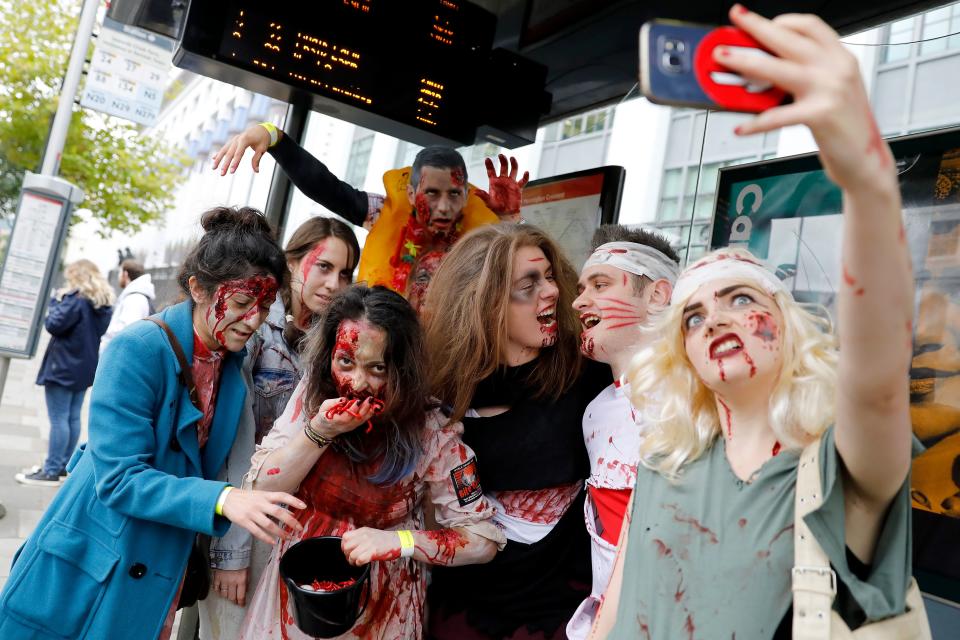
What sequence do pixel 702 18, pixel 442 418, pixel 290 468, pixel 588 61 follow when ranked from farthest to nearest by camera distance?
pixel 588 61, pixel 702 18, pixel 442 418, pixel 290 468

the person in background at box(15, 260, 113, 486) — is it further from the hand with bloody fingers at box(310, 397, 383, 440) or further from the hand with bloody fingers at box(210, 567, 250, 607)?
the hand with bloody fingers at box(310, 397, 383, 440)

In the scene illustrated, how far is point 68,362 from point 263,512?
5.10m

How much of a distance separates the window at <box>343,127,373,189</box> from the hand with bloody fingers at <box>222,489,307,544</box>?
3.55 m

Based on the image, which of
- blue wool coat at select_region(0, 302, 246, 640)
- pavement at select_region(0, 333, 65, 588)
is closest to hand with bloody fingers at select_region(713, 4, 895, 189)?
blue wool coat at select_region(0, 302, 246, 640)

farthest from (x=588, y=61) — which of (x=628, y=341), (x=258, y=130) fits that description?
(x=628, y=341)

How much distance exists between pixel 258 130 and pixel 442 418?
65.3 inches

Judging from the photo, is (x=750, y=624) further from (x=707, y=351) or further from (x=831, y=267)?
(x=831, y=267)

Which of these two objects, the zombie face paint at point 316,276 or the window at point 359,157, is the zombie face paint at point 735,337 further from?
the window at point 359,157

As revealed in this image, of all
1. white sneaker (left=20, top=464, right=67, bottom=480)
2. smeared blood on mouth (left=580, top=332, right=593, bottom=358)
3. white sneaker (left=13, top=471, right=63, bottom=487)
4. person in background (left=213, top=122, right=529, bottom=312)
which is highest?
person in background (left=213, top=122, right=529, bottom=312)

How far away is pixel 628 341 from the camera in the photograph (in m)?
2.15

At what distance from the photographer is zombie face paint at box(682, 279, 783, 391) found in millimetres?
1354

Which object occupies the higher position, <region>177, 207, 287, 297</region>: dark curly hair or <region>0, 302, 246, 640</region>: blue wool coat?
<region>177, 207, 287, 297</region>: dark curly hair

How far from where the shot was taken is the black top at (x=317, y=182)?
11.3ft

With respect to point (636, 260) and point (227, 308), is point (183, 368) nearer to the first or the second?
point (227, 308)
